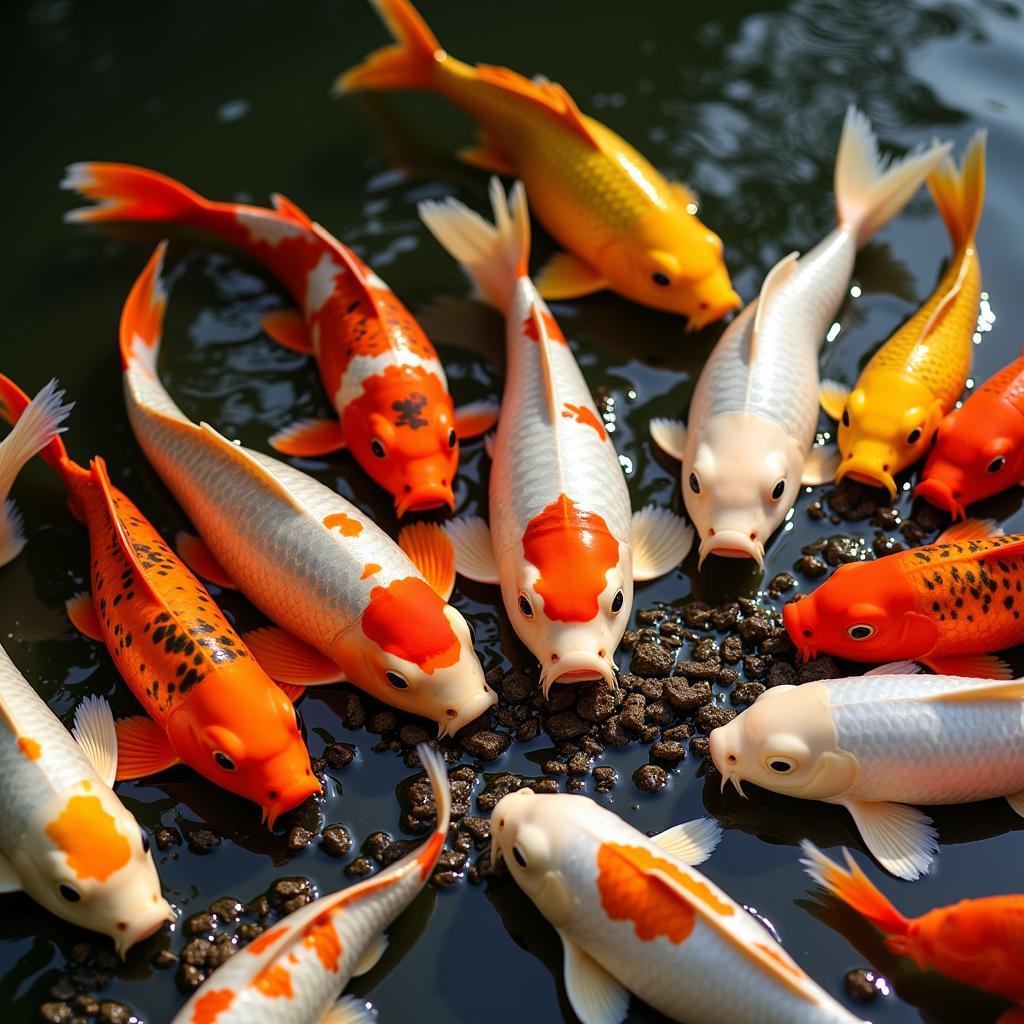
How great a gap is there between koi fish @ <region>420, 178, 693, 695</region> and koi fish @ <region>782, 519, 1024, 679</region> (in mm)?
447

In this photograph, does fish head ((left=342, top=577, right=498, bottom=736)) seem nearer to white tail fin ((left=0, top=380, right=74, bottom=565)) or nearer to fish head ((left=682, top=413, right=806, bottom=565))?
fish head ((left=682, top=413, right=806, bottom=565))

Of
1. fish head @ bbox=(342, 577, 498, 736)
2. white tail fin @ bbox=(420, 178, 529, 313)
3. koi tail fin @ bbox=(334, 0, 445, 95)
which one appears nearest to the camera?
fish head @ bbox=(342, 577, 498, 736)

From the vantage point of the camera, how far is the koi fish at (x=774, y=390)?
3219 mm

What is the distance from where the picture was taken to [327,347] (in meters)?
3.62

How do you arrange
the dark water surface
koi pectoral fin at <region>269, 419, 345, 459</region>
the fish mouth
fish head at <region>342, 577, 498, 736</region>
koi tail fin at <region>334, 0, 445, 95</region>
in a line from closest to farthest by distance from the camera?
the dark water surface, fish head at <region>342, 577, 498, 736</region>, the fish mouth, koi pectoral fin at <region>269, 419, 345, 459</region>, koi tail fin at <region>334, 0, 445, 95</region>

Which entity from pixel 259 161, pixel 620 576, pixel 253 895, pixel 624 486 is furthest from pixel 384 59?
pixel 253 895

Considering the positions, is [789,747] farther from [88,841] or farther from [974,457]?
[88,841]

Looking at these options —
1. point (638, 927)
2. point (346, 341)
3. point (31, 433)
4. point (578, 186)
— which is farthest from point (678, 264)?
point (638, 927)

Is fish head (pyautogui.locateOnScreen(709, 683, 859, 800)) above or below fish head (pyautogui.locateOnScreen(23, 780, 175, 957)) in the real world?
above

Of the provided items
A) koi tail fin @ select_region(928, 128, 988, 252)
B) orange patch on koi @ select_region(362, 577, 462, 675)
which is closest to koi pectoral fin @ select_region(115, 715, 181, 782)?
orange patch on koi @ select_region(362, 577, 462, 675)

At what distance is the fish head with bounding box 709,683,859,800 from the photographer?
2.76 m

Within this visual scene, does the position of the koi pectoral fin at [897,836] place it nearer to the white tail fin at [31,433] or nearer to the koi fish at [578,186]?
the koi fish at [578,186]

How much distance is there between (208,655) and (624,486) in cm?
116

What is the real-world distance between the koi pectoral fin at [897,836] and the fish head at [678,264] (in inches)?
62.9
